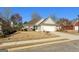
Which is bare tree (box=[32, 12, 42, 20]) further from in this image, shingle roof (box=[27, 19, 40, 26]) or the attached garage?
the attached garage

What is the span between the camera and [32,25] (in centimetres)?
612

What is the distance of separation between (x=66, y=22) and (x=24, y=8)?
0.99m

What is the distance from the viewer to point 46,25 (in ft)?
20.0

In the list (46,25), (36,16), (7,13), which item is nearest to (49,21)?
(46,25)

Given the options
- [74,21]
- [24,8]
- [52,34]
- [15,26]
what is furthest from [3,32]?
[74,21]

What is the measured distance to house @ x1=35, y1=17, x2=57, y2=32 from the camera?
19.9 ft

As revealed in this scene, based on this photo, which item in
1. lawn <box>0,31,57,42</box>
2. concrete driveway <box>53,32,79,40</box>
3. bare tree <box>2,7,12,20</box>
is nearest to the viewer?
bare tree <box>2,7,12,20</box>

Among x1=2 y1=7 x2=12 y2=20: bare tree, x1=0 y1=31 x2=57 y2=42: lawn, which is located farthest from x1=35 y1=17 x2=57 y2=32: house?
x1=2 y1=7 x2=12 y2=20: bare tree

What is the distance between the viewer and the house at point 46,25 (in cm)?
606

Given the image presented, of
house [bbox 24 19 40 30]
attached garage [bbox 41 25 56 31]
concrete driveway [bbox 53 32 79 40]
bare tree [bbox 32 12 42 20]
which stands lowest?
concrete driveway [bbox 53 32 79 40]

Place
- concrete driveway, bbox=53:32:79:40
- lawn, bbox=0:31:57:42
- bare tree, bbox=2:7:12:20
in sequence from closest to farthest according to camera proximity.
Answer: bare tree, bbox=2:7:12:20 < lawn, bbox=0:31:57:42 < concrete driveway, bbox=53:32:79:40

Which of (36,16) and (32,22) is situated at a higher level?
(36,16)

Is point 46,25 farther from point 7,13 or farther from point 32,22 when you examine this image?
point 7,13
